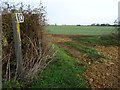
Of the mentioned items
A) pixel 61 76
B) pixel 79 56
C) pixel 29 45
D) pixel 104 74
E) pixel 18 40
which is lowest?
pixel 104 74

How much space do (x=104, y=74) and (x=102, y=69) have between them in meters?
0.41

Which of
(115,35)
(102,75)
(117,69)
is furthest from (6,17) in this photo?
(115,35)

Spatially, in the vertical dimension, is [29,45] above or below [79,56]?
above

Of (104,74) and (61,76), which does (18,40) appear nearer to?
(61,76)

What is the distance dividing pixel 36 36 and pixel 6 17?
1.10 meters

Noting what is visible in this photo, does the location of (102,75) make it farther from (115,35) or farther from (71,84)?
(115,35)

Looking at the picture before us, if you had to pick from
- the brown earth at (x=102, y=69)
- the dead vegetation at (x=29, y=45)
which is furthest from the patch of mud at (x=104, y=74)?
the dead vegetation at (x=29, y=45)

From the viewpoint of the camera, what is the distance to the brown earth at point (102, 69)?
9375 mm

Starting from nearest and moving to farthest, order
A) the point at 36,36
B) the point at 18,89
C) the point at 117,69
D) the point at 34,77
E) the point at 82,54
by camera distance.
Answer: the point at 18,89
the point at 34,77
the point at 36,36
the point at 117,69
the point at 82,54

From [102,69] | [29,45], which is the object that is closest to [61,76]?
[29,45]

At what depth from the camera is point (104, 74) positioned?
32.8ft

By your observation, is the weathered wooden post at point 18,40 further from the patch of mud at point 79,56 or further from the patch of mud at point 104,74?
the patch of mud at point 79,56

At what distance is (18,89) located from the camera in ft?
25.9

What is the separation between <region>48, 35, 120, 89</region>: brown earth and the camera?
9375 mm
